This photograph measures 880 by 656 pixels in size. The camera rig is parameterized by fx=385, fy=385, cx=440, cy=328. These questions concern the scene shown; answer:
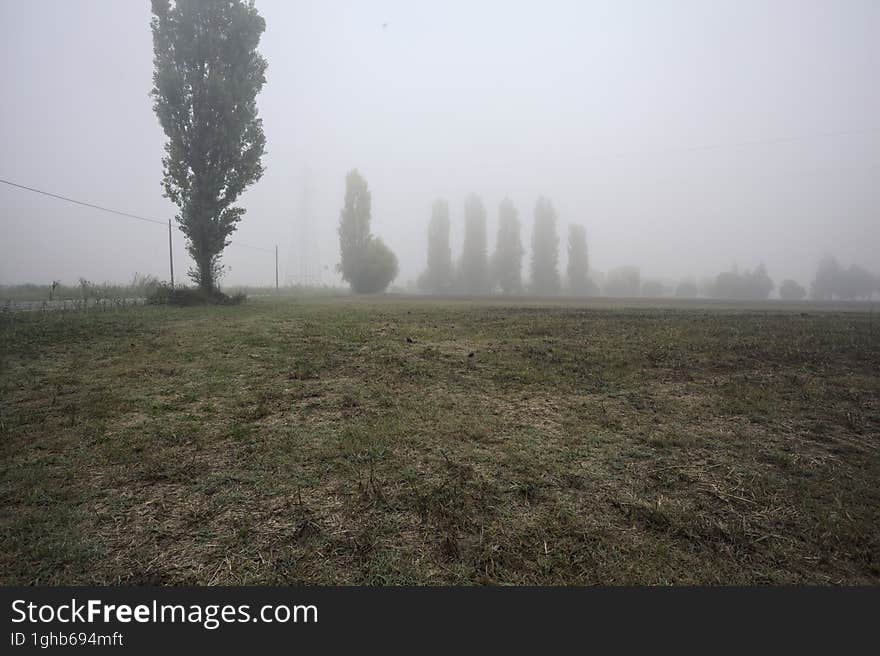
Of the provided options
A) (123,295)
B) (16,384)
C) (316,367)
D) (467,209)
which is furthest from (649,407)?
(467,209)

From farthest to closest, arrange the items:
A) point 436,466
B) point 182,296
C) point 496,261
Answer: point 496,261
point 182,296
point 436,466

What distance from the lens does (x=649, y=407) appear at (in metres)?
4.99

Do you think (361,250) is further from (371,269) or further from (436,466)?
(436,466)

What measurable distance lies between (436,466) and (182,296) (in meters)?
16.3

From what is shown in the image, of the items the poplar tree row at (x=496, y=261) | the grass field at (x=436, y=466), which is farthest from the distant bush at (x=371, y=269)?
the grass field at (x=436, y=466)

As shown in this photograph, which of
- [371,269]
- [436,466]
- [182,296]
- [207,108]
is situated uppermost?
[207,108]

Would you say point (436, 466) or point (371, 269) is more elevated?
point (371, 269)

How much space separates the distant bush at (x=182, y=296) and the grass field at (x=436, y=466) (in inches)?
354

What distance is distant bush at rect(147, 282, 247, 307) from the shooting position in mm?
15383

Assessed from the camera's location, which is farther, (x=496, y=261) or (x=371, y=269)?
(x=496, y=261)

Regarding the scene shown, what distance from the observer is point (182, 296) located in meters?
15.8

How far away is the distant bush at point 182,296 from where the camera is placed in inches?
606

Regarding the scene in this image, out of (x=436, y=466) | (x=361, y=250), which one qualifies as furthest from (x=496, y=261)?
(x=436, y=466)

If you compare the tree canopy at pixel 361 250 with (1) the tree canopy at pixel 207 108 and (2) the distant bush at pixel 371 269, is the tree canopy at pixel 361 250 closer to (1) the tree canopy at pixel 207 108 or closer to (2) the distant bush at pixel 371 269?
(2) the distant bush at pixel 371 269
